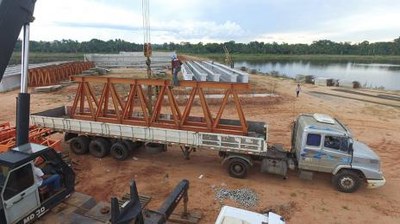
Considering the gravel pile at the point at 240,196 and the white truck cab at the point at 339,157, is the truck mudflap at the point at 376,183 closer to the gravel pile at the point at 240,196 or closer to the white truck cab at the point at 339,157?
the white truck cab at the point at 339,157

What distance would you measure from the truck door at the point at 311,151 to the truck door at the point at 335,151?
20cm

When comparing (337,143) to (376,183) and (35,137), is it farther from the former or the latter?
(35,137)

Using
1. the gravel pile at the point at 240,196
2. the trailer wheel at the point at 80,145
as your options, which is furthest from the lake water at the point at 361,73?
the trailer wheel at the point at 80,145

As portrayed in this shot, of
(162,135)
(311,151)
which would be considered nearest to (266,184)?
(311,151)

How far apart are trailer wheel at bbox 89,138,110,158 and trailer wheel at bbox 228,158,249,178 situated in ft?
17.5

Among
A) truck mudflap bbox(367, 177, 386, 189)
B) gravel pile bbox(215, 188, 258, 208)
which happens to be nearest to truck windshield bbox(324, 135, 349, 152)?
truck mudflap bbox(367, 177, 386, 189)

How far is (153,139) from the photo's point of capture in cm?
1134

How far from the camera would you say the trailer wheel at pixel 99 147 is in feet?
39.9

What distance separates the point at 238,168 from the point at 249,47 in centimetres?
11313

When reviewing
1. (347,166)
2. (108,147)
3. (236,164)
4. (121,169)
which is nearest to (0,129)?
(108,147)

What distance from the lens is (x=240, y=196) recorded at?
945 centimetres

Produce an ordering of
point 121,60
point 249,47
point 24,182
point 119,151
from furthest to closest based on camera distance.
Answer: point 249,47 → point 121,60 → point 119,151 → point 24,182

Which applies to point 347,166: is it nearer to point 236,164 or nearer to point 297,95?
point 236,164

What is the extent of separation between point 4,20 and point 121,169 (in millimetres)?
6924
